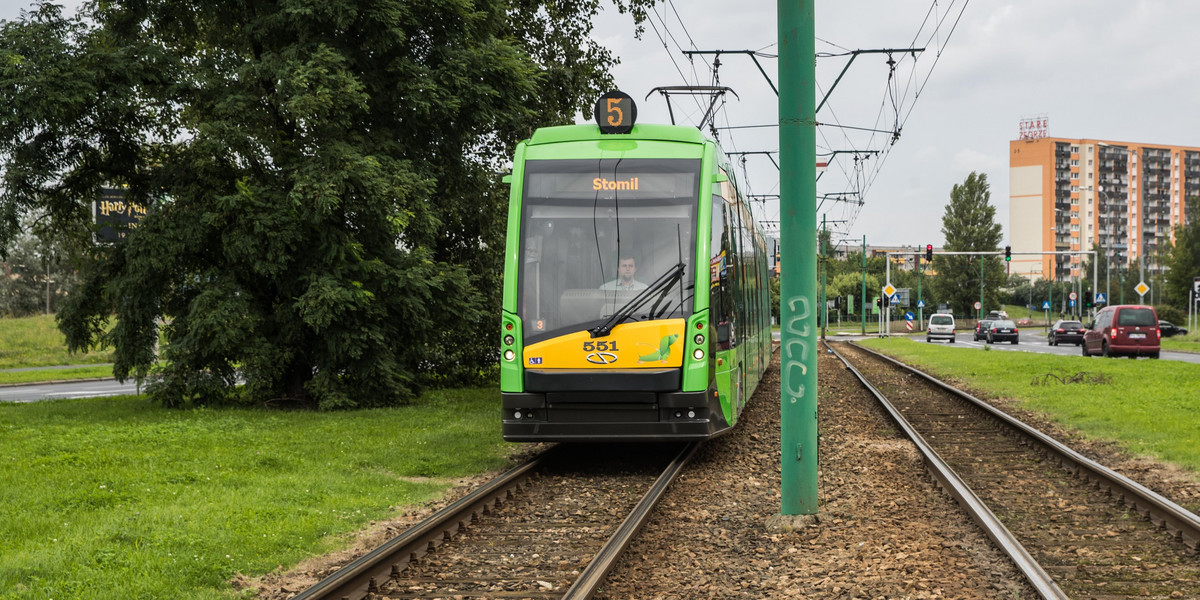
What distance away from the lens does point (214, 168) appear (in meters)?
17.2

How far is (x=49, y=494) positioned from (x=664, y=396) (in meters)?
5.63

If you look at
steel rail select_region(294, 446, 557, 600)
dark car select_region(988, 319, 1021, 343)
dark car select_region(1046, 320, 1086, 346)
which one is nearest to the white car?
dark car select_region(988, 319, 1021, 343)

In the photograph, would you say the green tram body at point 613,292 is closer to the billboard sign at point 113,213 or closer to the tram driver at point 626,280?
the tram driver at point 626,280

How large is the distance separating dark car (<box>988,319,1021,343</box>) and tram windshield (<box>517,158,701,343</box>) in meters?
49.5

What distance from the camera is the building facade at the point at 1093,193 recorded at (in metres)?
144

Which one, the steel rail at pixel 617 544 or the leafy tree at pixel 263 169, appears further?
the leafy tree at pixel 263 169

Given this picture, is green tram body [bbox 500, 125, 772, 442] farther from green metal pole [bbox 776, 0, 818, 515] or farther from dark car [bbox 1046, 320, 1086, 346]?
dark car [bbox 1046, 320, 1086, 346]

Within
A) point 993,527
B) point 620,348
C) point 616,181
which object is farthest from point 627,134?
point 993,527

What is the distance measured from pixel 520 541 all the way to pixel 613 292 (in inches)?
146

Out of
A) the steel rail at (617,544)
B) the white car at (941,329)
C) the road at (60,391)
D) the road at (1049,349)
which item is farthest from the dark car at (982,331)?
the steel rail at (617,544)

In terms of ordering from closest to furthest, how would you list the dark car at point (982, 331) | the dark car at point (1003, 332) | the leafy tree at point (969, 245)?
the dark car at point (1003, 332) < the dark car at point (982, 331) < the leafy tree at point (969, 245)

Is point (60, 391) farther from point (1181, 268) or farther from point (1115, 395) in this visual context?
point (1181, 268)

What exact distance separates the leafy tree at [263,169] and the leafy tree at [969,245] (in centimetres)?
9508

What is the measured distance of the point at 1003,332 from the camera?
5647 cm
